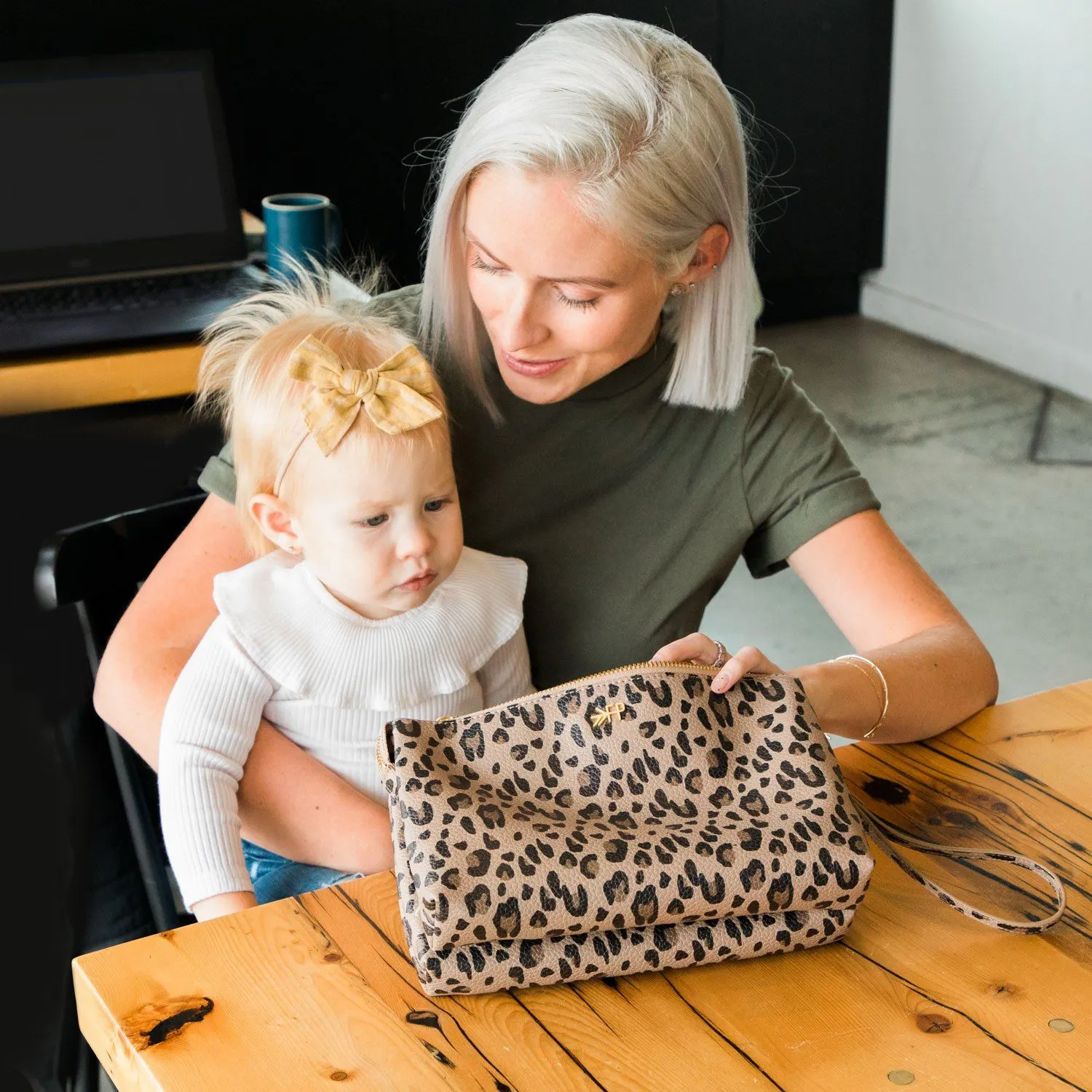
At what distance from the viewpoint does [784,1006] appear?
875 millimetres

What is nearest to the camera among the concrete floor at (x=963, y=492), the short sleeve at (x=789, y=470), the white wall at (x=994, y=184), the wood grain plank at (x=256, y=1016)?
the wood grain plank at (x=256, y=1016)

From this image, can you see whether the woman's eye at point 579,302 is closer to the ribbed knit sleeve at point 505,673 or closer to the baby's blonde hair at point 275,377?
the baby's blonde hair at point 275,377

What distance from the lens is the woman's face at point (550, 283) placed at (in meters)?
1.21

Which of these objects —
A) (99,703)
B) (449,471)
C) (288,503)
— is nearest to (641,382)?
(449,471)

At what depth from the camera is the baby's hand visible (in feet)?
3.77

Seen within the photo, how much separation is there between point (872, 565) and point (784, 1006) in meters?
0.57

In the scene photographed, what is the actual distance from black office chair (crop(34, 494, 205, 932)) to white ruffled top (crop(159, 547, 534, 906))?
15cm

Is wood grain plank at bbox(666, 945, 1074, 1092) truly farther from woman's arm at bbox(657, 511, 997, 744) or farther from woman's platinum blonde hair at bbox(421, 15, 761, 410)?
woman's platinum blonde hair at bbox(421, 15, 761, 410)

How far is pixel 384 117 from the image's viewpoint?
4.12 meters

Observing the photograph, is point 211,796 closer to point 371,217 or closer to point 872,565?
point 872,565

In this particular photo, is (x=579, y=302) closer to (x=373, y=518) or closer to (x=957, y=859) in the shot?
Answer: (x=373, y=518)

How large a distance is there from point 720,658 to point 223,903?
0.46 m

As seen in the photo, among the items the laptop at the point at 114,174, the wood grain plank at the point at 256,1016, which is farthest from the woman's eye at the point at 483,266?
the laptop at the point at 114,174

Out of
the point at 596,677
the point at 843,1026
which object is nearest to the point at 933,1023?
the point at 843,1026
